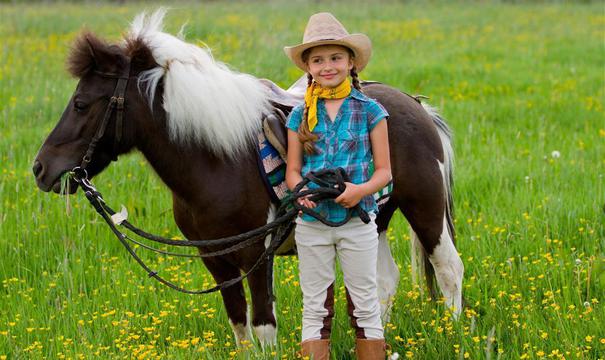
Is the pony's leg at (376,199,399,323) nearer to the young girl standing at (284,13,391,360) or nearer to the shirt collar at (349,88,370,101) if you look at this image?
the young girl standing at (284,13,391,360)

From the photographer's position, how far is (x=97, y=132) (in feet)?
10.9

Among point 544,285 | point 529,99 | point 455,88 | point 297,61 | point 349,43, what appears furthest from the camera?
point 455,88

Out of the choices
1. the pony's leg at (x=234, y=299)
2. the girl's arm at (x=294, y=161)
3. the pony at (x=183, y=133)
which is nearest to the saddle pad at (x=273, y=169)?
the pony at (x=183, y=133)

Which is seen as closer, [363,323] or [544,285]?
[363,323]

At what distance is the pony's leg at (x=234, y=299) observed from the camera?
12.1 feet

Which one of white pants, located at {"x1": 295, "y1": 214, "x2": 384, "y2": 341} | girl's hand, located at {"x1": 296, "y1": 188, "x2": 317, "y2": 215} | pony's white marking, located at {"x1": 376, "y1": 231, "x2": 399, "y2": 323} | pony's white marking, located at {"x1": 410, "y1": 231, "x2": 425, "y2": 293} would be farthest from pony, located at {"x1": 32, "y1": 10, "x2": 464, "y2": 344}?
pony's white marking, located at {"x1": 410, "y1": 231, "x2": 425, "y2": 293}

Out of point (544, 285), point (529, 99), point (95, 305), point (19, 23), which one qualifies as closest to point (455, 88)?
point (529, 99)

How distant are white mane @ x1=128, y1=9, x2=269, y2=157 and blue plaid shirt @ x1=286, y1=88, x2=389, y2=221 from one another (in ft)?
1.23

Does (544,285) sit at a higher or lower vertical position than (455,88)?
lower

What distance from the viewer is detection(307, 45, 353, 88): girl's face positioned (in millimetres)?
3172

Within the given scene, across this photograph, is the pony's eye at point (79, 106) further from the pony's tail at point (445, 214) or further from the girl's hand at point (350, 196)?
the pony's tail at point (445, 214)

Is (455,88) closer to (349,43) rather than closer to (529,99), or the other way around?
(529,99)

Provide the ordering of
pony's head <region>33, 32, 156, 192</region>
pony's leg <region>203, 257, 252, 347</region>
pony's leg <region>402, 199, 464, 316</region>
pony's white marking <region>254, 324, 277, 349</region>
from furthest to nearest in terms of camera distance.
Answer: pony's leg <region>402, 199, 464, 316</region>
pony's leg <region>203, 257, 252, 347</region>
pony's white marking <region>254, 324, 277, 349</region>
pony's head <region>33, 32, 156, 192</region>

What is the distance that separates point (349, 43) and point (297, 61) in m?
0.30
